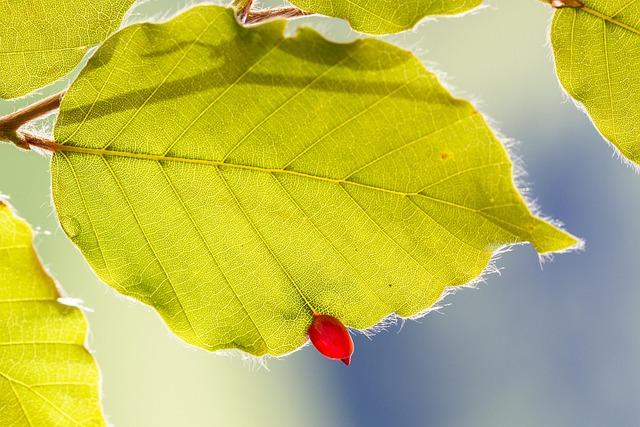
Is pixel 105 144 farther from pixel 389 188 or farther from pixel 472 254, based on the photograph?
pixel 472 254

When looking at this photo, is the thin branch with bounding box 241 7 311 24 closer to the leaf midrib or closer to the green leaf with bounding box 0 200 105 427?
the leaf midrib

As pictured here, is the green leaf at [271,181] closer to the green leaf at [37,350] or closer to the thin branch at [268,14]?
the thin branch at [268,14]

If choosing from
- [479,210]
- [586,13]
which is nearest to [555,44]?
[586,13]

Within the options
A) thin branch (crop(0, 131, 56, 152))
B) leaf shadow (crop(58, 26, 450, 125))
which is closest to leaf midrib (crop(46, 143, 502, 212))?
thin branch (crop(0, 131, 56, 152))

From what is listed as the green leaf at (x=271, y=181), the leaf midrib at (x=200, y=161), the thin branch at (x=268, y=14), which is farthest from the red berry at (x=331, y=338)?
the thin branch at (x=268, y=14)

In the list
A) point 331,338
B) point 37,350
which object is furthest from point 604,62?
point 37,350

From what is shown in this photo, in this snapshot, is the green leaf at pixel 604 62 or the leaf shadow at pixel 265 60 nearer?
the leaf shadow at pixel 265 60

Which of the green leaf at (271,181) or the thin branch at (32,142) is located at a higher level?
the thin branch at (32,142)
